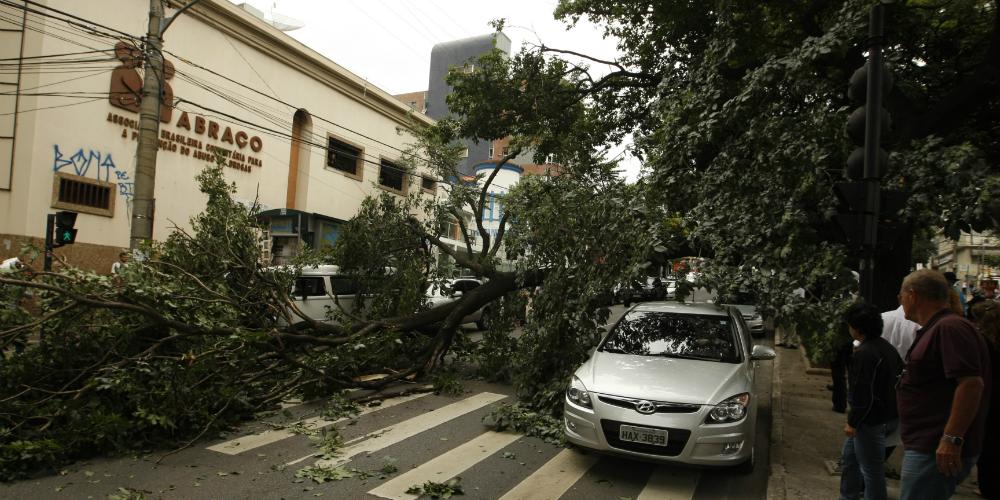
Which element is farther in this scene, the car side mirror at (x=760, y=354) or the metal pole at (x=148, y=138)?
the metal pole at (x=148, y=138)

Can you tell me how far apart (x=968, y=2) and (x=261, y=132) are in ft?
63.0

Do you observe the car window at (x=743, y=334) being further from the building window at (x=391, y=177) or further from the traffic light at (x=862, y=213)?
the building window at (x=391, y=177)

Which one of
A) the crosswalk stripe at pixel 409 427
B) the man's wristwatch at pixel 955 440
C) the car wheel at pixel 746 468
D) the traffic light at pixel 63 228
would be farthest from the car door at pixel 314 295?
the man's wristwatch at pixel 955 440

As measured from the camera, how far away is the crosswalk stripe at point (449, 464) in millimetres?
4475

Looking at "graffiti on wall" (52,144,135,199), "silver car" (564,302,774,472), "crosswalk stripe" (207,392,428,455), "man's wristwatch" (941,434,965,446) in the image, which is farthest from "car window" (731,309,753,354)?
"graffiti on wall" (52,144,135,199)

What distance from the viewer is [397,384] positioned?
8.50 m

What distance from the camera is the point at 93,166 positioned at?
1440 centimetres

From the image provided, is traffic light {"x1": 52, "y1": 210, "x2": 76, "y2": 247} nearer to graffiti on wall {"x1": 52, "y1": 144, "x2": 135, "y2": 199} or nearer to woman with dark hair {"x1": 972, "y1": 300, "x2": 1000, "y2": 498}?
graffiti on wall {"x1": 52, "y1": 144, "x2": 135, "y2": 199}

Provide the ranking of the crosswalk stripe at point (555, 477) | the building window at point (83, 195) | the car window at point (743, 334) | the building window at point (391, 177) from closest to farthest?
the crosswalk stripe at point (555, 477)
the car window at point (743, 334)
the building window at point (83, 195)
the building window at point (391, 177)

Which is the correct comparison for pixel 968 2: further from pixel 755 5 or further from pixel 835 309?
pixel 835 309

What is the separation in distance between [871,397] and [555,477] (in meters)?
2.59

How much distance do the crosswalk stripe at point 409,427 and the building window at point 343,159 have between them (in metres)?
16.9

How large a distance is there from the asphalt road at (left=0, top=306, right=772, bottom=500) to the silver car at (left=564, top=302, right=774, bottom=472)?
359 mm

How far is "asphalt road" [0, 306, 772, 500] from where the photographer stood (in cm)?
441
